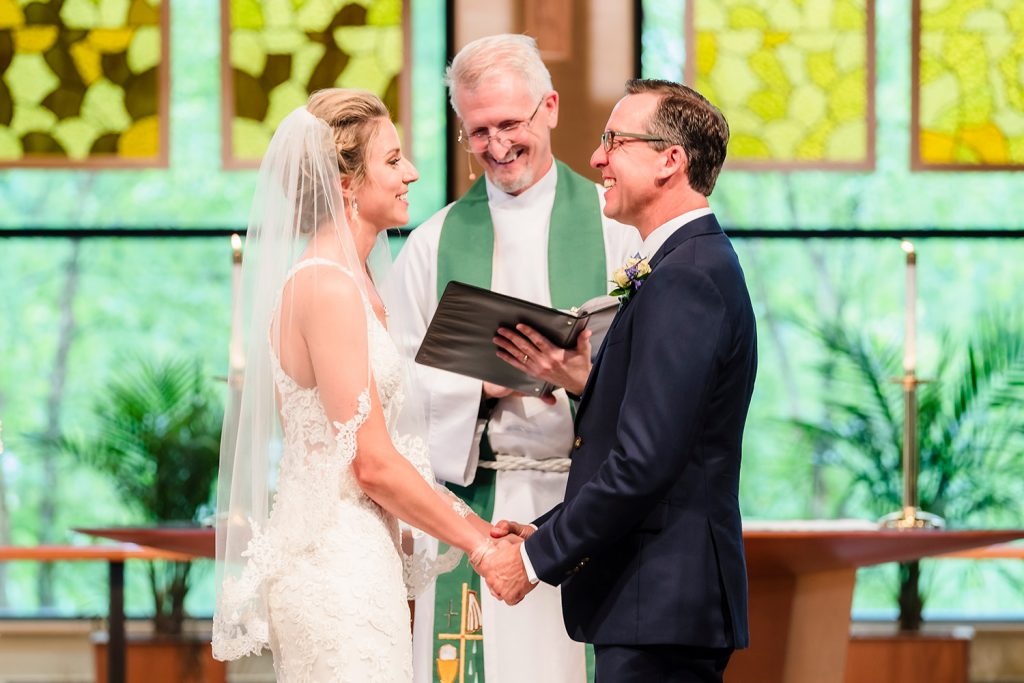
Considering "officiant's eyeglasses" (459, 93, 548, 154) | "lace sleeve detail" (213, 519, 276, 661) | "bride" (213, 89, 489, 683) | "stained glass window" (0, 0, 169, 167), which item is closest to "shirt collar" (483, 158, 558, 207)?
"officiant's eyeglasses" (459, 93, 548, 154)

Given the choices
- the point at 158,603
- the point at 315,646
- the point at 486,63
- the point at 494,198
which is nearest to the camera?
the point at 315,646

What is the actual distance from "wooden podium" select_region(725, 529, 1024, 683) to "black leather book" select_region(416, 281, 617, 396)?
1.18 meters

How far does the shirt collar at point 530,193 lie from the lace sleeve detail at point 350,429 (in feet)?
4.92

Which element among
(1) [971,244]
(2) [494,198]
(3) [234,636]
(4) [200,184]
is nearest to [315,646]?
(3) [234,636]

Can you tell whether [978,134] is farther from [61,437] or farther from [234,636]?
[234,636]

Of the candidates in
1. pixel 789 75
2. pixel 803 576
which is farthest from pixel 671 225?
pixel 789 75

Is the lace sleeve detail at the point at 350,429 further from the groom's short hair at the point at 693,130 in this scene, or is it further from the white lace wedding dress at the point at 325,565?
the groom's short hair at the point at 693,130

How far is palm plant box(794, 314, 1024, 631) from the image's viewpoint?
19.8 ft

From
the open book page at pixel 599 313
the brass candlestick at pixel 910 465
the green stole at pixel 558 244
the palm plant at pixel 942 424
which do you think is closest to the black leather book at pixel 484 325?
the open book page at pixel 599 313

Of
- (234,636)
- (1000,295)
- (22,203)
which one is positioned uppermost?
(22,203)

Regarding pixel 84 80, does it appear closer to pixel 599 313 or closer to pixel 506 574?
pixel 599 313

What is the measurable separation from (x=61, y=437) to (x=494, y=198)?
112 inches

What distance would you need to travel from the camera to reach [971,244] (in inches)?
263

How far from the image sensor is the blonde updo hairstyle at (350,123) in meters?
3.21
